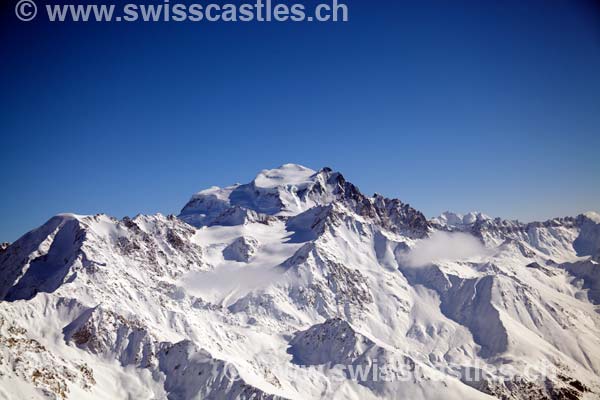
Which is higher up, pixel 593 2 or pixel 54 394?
pixel 593 2

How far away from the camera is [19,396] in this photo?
613ft

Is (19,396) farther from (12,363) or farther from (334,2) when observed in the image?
(334,2)

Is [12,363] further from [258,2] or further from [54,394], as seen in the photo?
[258,2]

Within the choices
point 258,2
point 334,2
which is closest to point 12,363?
point 258,2

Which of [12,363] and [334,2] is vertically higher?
[334,2]

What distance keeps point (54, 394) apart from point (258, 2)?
15170 cm

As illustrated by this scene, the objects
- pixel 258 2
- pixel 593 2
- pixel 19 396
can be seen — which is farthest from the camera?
pixel 19 396

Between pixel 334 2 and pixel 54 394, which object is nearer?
pixel 334 2

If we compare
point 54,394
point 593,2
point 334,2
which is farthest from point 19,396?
point 593,2

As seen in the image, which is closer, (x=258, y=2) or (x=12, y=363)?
(x=258, y=2)

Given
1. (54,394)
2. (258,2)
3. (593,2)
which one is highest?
(258,2)

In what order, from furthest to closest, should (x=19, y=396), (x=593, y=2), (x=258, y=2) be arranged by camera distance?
(x=19, y=396)
(x=258, y=2)
(x=593, y=2)

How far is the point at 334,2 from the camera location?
142 meters

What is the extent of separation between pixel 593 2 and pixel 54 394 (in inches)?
7842
